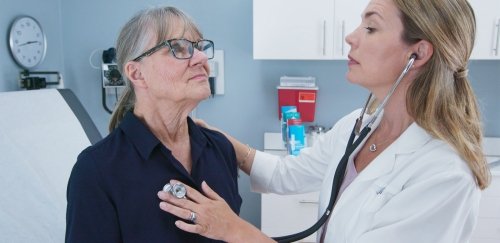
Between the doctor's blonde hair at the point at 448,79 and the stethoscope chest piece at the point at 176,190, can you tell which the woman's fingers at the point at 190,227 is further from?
the doctor's blonde hair at the point at 448,79

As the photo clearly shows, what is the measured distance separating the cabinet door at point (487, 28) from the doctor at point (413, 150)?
3.96 feet

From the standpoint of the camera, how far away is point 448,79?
3.04 feet

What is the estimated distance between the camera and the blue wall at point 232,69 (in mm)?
2369

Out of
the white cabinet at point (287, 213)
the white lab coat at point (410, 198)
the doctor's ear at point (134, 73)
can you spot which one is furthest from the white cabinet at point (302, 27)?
the doctor's ear at point (134, 73)

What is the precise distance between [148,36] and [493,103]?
2227 mm

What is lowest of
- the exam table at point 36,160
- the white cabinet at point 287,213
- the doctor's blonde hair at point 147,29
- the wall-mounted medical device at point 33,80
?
the white cabinet at point 287,213

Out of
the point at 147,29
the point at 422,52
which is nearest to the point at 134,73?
the point at 147,29

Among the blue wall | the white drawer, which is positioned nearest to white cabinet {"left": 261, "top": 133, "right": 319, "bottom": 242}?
the white drawer

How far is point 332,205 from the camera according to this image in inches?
41.4

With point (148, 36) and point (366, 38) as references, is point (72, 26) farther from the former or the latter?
point (366, 38)

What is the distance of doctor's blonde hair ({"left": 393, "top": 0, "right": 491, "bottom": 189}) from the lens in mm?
882

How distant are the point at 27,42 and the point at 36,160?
Result: 104cm

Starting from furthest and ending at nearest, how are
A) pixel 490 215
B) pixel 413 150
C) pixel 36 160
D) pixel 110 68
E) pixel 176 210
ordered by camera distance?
pixel 110 68 → pixel 490 215 → pixel 36 160 → pixel 413 150 → pixel 176 210

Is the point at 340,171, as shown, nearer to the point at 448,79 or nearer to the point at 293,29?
the point at 448,79
